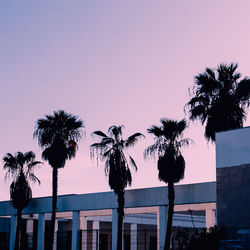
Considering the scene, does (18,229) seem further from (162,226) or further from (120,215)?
(162,226)

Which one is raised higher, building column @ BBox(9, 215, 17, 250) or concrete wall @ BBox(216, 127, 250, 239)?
concrete wall @ BBox(216, 127, 250, 239)

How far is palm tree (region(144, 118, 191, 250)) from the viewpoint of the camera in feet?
106

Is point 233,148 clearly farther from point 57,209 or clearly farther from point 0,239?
point 0,239

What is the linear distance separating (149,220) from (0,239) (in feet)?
48.0

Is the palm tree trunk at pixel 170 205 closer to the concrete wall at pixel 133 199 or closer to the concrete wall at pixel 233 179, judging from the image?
the concrete wall at pixel 133 199

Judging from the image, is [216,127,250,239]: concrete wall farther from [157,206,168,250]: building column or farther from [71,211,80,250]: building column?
[71,211,80,250]: building column

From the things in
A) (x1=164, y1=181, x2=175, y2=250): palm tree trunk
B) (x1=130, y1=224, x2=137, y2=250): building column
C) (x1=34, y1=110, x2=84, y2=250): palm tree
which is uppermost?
(x1=34, y1=110, x2=84, y2=250): palm tree

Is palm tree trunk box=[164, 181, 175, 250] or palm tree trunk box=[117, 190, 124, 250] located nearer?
palm tree trunk box=[164, 181, 175, 250]

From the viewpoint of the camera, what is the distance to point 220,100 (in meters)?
33.2

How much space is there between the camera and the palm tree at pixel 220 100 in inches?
1287

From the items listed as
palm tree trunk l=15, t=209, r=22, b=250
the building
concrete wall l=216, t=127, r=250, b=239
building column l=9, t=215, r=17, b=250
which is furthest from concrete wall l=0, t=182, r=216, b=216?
concrete wall l=216, t=127, r=250, b=239

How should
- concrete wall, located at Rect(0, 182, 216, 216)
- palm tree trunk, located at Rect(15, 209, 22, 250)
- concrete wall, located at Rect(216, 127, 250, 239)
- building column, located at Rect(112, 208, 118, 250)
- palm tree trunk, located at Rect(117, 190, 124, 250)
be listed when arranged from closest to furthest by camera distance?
1. concrete wall, located at Rect(216, 127, 250, 239)
2. concrete wall, located at Rect(0, 182, 216, 216)
3. palm tree trunk, located at Rect(117, 190, 124, 250)
4. building column, located at Rect(112, 208, 118, 250)
5. palm tree trunk, located at Rect(15, 209, 22, 250)

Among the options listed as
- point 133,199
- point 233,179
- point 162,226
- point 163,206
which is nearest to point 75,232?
point 133,199

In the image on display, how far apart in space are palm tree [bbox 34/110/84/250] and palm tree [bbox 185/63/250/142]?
10530 mm
